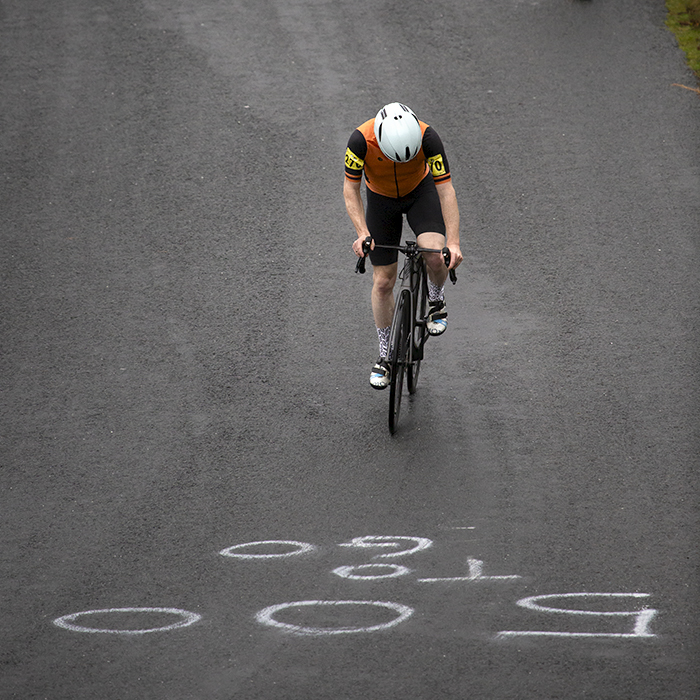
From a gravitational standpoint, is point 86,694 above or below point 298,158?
below

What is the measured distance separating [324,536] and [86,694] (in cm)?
161

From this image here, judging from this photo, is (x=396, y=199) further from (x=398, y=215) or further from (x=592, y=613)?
(x=592, y=613)

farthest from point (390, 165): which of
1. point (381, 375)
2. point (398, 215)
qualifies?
point (381, 375)

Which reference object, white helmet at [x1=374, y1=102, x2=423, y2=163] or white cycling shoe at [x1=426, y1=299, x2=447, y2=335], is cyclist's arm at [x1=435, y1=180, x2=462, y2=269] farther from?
white cycling shoe at [x1=426, y1=299, x2=447, y2=335]

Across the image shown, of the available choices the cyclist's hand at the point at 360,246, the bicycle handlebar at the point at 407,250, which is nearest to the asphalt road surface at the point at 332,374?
the bicycle handlebar at the point at 407,250

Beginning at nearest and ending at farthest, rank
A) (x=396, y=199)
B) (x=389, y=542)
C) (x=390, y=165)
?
(x=389, y=542), (x=390, y=165), (x=396, y=199)

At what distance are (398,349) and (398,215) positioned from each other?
1.03 m

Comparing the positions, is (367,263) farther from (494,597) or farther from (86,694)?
(86,694)

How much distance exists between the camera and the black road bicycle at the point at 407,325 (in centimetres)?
595

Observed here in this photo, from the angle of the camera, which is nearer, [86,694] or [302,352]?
[86,694]

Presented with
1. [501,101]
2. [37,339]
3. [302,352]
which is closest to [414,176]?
[302,352]

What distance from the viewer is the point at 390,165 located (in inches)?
241

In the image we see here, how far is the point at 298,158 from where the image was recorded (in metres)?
9.59

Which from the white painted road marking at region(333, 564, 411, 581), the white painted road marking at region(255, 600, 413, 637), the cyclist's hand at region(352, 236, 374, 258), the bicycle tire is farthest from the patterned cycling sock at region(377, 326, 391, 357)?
the white painted road marking at region(255, 600, 413, 637)
